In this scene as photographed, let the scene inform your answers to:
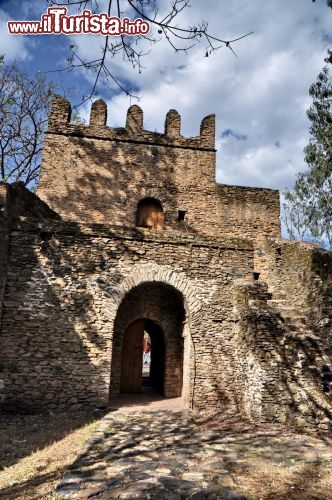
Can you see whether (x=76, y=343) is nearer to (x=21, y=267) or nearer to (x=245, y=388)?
(x=21, y=267)

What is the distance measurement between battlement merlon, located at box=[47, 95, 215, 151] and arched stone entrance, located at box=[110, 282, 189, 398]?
7.42 metres

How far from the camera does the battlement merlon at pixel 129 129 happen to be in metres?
14.3

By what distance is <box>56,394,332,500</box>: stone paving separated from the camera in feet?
13.0

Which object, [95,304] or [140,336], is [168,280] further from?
[140,336]

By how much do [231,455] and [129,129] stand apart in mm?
12566

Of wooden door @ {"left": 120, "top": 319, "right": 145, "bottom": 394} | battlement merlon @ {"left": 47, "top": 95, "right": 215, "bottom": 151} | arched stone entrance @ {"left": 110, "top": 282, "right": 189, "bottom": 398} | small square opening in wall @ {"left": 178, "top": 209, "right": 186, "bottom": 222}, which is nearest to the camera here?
arched stone entrance @ {"left": 110, "top": 282, "right": 189, "bottom": 398}

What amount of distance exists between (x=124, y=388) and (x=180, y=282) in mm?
3614

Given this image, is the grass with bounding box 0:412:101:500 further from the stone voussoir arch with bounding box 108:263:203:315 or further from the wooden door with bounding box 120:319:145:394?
the stone voussoir arch with bounding box 108:263:203:315

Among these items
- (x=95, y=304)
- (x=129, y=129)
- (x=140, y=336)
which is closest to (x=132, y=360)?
(x=140, y=336)

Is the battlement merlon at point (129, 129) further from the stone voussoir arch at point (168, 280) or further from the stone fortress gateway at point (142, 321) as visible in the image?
the stone voussoir arch at point (168, 280)

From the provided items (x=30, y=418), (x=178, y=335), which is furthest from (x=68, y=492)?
(x=178, y=335)

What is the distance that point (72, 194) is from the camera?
536 inches

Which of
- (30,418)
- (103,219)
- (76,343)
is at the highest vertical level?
(103,219)

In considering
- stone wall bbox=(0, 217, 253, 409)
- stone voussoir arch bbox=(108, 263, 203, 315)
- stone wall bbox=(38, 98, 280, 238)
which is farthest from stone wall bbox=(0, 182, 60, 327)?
stone wall bbox=(38, 98, 280, 238)
